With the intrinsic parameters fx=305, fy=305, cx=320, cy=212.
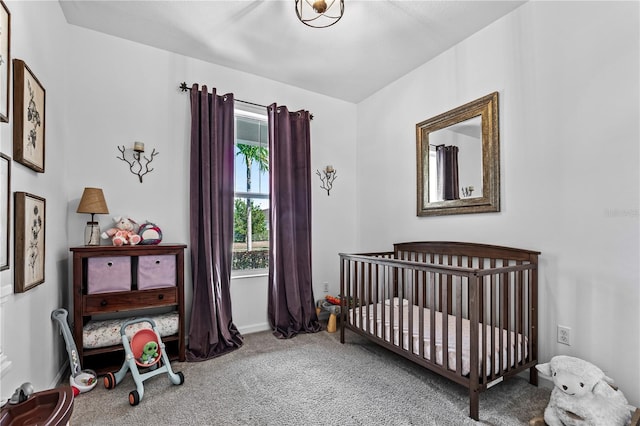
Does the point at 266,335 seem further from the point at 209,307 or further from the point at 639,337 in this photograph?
the point at 639,337

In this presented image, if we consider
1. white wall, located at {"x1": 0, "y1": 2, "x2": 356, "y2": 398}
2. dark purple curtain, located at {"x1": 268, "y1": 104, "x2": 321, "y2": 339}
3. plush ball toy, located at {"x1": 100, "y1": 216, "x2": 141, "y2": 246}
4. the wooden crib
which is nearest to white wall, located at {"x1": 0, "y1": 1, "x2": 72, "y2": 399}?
white wall, located at {"x1": 0, "y1": 2, "x2": 356, "y2": 398}

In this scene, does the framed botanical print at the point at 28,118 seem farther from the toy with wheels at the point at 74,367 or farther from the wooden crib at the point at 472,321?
the wooden crib at the point at 472,321

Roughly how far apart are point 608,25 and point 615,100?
43 centimetres

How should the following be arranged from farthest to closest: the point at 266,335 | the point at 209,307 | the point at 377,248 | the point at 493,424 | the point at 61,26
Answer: the point at 377,248 → the point at 266,335 → the point at 209,307 → the point at 61,26 → the point at 493,424

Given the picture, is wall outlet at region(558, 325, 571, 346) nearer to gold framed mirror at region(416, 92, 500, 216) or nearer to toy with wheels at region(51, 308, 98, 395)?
gold framed mirror at region(416, 92, 500, 216)

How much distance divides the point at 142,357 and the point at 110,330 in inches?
12.9

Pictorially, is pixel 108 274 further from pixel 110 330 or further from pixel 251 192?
pixel 251 192

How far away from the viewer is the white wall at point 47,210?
1.33 meters

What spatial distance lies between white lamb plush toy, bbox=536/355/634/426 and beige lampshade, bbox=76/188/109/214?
2.94 m

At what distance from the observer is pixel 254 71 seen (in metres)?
2.96

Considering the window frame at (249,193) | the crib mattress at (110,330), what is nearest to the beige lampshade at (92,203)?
the crib mattress at (110,330)

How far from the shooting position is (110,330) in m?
2.09

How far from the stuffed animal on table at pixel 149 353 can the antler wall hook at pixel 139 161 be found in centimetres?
129

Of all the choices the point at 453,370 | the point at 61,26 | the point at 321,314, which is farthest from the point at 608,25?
the point at 61,26
